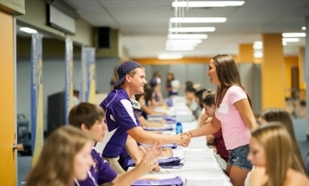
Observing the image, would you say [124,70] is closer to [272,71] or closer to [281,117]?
[281,117]

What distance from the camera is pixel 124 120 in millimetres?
3947

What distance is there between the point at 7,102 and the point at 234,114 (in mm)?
2365

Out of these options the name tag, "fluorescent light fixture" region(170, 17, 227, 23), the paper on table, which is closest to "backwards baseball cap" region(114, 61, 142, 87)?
the name tag

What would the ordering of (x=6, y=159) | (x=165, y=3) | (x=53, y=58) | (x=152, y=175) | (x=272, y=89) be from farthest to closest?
(x=272, y=89) → (x=53, y=58) → (x=165, y=3) → (x=6, y=159) → (x=152, y=175)

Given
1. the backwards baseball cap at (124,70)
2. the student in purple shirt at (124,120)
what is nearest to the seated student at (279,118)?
the student in purple shirt at (124,120)

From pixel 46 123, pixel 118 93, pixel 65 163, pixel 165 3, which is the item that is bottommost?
pixel 46 123

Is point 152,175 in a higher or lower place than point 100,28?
lower

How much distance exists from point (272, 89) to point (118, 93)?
1290 centimetres

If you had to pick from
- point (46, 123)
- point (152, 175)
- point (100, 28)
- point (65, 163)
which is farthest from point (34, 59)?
point (46, 123)

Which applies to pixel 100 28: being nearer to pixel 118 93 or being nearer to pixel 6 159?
pixel 6 159

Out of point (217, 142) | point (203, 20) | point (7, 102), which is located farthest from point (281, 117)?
point (203, 20)

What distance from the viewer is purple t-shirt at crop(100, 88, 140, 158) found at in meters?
3.96

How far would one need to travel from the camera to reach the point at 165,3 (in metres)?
8.73

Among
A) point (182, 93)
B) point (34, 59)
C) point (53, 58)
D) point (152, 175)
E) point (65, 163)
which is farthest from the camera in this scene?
point (182, 93)
